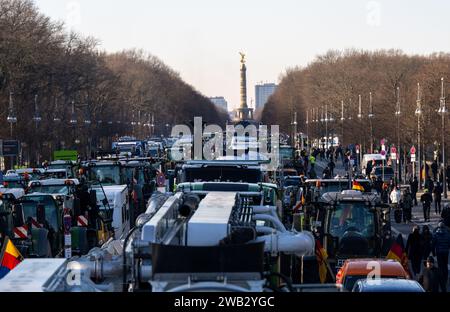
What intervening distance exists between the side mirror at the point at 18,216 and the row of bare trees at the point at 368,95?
34.5m

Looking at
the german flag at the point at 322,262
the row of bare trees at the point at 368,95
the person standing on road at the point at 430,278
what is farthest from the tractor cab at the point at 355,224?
the row of bare trees at the point at 368,95

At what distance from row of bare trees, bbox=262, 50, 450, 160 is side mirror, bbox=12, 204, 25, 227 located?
34526mm

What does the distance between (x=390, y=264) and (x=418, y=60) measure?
13392 centimetres

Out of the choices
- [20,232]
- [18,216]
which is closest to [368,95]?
[18,216]

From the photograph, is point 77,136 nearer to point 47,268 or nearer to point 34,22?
point 34,22

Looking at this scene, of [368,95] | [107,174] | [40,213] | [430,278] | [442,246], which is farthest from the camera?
[368,95]

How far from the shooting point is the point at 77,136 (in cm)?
8712

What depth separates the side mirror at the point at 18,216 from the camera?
23.3 m

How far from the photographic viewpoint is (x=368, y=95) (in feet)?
333

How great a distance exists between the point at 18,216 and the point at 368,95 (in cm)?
7965

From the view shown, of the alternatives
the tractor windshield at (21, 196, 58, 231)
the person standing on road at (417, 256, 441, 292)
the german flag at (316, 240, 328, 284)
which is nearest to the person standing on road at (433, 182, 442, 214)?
the tractor windshield at (21, 196, 58, 231)

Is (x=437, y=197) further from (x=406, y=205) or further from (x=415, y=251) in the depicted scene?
(x=415, y=251)

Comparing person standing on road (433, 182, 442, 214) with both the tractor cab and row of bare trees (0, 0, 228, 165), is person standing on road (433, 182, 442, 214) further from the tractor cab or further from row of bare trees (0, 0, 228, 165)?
row of bare trees (0, 0, 228, 165)
